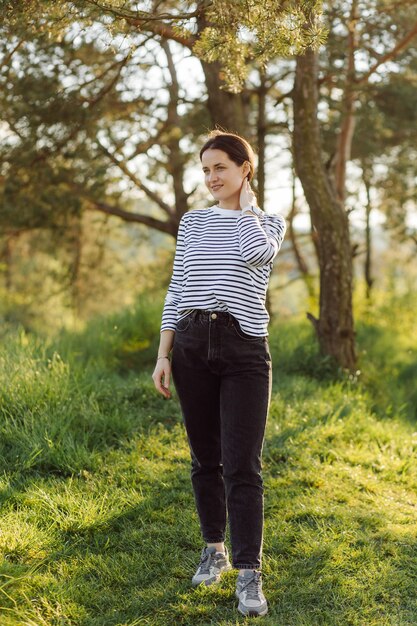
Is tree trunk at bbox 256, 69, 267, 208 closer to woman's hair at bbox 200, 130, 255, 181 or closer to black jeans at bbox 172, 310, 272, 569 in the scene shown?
woman's hair at bbox 200, 130, 255, 181

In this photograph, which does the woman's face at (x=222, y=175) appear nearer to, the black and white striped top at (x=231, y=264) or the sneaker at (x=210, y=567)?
the black and white striped top at (x=231, y=264)

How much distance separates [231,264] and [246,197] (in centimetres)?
34

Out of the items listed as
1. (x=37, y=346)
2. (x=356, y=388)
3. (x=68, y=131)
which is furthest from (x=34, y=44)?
(x=356, y=388)

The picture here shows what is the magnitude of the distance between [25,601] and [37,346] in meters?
3.33

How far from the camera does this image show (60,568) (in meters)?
3.33

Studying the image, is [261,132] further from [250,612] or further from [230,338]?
[250,612]

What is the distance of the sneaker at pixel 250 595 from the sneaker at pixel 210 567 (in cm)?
27

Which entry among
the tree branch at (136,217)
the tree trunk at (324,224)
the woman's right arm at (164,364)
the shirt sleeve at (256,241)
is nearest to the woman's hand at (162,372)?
the woman's right arm at (164,364)

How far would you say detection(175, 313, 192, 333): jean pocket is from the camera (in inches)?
119

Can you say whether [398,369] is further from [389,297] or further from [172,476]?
[172,476]

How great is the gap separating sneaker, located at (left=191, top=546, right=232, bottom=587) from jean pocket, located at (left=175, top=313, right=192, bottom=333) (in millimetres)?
1104

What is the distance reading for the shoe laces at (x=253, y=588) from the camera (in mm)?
3012

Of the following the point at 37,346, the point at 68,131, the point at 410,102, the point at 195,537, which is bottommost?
the point at 195,537

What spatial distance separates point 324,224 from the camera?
688cm
